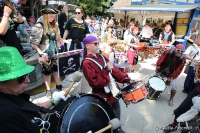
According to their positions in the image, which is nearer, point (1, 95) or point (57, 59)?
point (1, 95)

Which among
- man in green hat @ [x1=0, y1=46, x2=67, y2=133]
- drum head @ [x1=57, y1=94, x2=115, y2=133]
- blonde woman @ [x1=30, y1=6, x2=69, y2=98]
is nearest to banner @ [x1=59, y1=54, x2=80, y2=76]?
Answer: blonde woman @ [x1=30, y1=6, x2=69, y2=98]

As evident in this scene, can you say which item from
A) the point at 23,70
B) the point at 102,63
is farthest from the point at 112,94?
the point at 23,70

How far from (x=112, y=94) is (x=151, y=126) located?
1662 millimetres

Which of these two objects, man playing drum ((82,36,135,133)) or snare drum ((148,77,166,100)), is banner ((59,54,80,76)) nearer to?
man playing drum ((82,36,135,133))

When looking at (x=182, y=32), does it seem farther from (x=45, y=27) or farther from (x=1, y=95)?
(x=1, y=95)

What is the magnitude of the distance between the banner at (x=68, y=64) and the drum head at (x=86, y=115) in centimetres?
161

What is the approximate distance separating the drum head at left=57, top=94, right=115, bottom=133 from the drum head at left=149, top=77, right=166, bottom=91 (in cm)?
236

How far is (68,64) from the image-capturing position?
3.32m

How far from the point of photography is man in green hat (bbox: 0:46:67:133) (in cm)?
107

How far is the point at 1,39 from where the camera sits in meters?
2.37

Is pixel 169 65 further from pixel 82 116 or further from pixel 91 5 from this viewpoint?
pixel 91 5

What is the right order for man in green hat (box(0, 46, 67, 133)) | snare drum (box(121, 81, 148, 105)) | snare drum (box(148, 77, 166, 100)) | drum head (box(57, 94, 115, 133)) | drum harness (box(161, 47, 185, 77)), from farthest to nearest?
drum harness (box(161, 47, 185, 77)), snare drum (box(148, 77, 166, 100)), snare drum (box(121, 81, 148, 105)), drum head (box(57, 94, 115, 133)), man in green hat (box(0, 46, 67, 133))

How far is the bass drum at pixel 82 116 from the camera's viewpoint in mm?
1489

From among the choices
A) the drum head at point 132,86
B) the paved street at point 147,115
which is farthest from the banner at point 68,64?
the drum head at point 132,86
